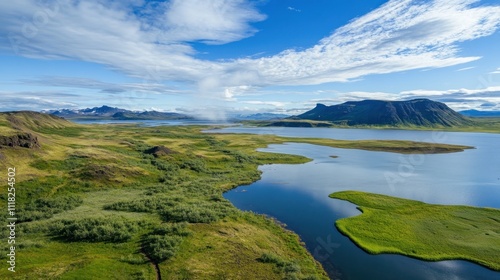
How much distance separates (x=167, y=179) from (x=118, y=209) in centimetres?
2694

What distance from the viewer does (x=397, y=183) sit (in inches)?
3359

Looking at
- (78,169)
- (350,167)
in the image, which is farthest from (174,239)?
(350,167)

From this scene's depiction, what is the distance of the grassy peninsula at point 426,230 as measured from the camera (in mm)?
42662

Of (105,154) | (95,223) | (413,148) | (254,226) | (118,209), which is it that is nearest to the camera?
(95,223)

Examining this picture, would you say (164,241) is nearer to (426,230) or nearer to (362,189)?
(426,230)

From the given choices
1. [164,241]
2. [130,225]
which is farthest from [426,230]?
[130,225]

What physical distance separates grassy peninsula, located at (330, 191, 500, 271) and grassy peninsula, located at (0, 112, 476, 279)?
13.4 m

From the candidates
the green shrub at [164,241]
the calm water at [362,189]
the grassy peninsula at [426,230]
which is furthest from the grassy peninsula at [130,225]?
the grassy peninsula at [426,230]

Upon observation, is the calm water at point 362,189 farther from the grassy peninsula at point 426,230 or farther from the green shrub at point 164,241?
the green shrub at point 164,241

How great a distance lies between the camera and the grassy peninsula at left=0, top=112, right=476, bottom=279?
34.2 metres

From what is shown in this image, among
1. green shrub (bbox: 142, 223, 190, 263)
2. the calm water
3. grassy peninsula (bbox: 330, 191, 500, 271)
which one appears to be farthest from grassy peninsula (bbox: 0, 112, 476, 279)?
grassy peninsula (bbox: 330, 191, 500, 271)

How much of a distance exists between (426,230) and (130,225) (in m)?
51.4

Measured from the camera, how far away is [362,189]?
78000 mm

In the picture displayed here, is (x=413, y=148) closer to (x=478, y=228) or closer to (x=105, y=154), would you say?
(x=478, y=228)
